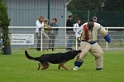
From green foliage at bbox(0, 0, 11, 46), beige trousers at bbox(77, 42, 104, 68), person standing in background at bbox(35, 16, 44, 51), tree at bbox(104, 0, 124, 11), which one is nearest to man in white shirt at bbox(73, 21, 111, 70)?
beige trousers at bbox(77, 42, 104, 68)

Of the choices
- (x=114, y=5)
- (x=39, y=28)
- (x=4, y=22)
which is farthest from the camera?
(x=114, y=5)

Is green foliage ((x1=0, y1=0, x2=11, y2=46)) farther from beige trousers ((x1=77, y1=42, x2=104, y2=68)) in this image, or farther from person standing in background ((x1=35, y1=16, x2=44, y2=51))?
beige trousers ((x1=77, y1=42, x2=104, y2=68))

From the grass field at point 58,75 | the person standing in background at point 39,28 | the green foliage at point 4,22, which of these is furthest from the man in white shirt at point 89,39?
the person standing in background at point 39,28

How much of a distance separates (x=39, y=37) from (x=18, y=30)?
1234mm

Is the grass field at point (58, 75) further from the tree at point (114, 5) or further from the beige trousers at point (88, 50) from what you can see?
the tree at point (114, 5)

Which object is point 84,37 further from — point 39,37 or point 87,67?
point 39,37

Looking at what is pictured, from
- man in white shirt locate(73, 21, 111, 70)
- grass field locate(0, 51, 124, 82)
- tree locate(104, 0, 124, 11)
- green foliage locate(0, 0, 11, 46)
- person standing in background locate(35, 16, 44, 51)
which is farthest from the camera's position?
tree locate(104, 0, 124, 11)

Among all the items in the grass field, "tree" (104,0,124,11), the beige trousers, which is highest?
"tree" (104,0,124,11)

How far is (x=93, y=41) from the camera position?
16.1m

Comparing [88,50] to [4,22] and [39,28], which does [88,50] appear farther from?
[39,28]

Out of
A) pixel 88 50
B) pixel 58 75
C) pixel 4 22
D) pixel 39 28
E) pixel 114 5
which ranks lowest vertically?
pixel 58 75

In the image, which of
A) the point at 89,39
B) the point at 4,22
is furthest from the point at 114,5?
the point at 89,39

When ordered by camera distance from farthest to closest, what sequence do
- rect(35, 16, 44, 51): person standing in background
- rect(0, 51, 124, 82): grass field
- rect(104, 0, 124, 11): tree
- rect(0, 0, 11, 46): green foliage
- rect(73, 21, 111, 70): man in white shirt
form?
1. rect(104, 0, 124, 11): tree
2. rect(35, 16, 44, 51): person standing in background
3. rect(0, 0, 11, 46): green foliage
4. rect(73, 21, 111, 70): man in white shirt
5. rect(0, 51, 124, 82): grass field

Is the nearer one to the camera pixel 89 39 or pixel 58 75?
pixel 58 75
